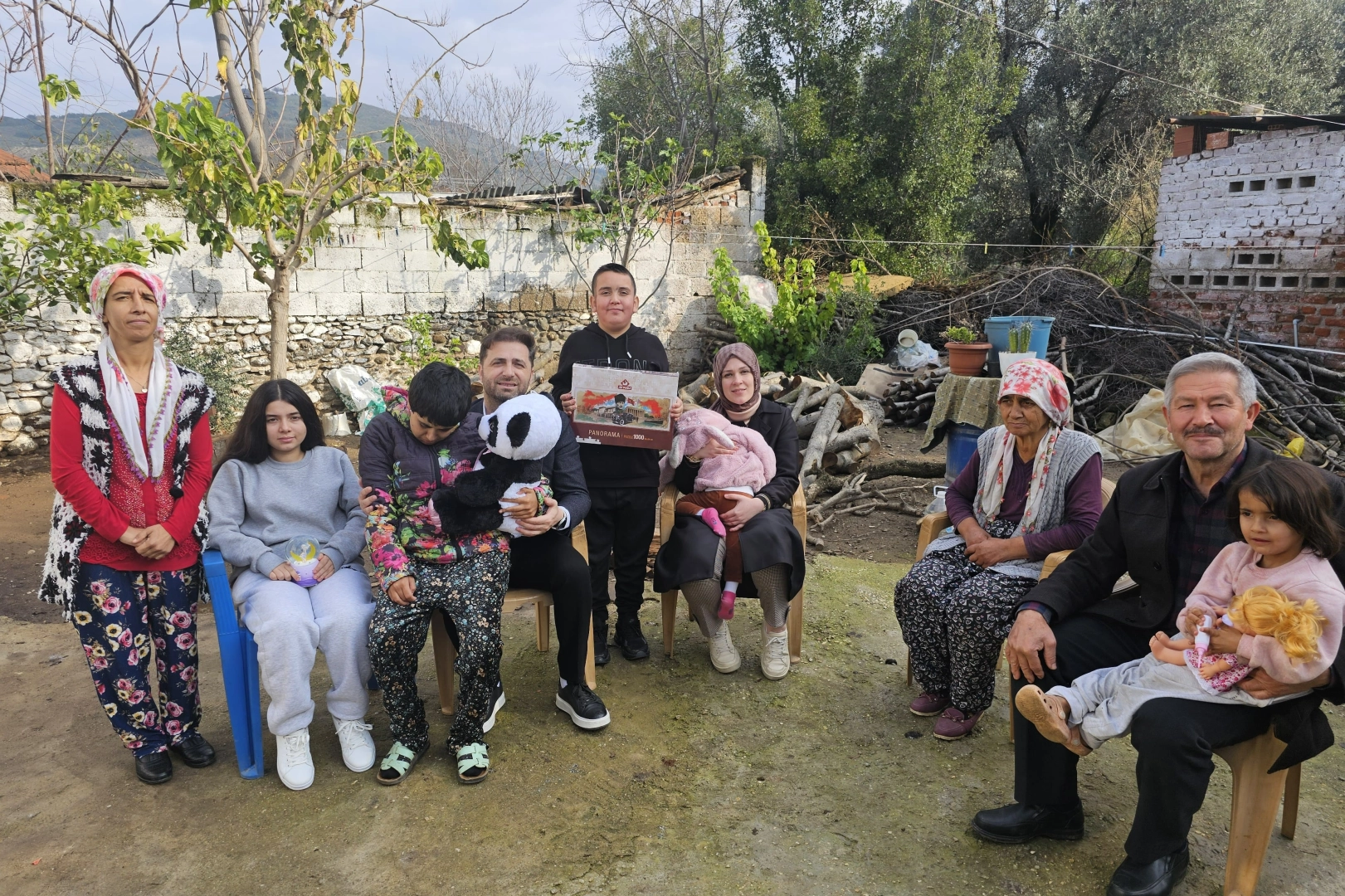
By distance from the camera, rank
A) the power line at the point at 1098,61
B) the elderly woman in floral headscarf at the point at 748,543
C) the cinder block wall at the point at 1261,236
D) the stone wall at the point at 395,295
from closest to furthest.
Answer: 1. the elderly woman in floral headscarf at the point at 748,543
2. the stone wall at the point at 395,295
3. the cinder block wall at the point at 1261,236
4. the power line at the point at 1098,61

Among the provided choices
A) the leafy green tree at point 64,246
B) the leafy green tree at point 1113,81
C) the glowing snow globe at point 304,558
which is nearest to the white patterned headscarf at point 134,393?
the glowing snow globe at point 304,558

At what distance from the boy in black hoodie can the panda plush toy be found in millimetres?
567

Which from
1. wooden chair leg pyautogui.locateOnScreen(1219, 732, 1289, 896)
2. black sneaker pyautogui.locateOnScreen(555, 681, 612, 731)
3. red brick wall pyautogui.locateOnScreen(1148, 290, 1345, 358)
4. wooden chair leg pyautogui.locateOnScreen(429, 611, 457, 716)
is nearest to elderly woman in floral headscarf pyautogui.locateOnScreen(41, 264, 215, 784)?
wooden chair leg pyautogui.locateOnScreen(429, 611, 457, 716)

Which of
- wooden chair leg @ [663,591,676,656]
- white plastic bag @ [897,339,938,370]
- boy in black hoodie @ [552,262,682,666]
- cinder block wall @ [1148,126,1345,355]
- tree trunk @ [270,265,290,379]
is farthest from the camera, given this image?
white plastic bag @ [897,339,938,370]

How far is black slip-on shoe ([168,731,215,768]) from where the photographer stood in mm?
2977

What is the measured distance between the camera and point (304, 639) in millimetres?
2832

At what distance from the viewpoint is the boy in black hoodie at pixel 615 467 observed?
145 inches

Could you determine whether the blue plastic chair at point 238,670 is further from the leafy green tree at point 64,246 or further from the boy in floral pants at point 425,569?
the leafy green tree at point 64,246

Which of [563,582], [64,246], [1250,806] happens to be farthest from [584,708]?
[64,246]

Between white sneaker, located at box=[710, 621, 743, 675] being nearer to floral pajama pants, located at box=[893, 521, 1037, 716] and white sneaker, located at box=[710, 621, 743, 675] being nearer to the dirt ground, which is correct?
the dirt ground

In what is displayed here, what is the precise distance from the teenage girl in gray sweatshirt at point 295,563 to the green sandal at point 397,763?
3.7 inches

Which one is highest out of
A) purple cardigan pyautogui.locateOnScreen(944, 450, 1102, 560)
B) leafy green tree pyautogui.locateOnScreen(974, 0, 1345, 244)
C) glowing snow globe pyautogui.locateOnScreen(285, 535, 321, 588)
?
leafy green tree pyautogui.locateOnScreen(974, 0, 1345, 244)

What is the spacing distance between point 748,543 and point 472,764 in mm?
1394

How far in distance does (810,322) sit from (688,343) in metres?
1.89
